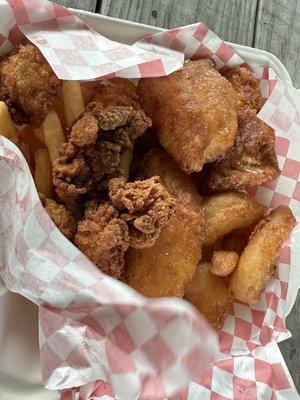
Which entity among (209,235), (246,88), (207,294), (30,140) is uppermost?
(246,88)

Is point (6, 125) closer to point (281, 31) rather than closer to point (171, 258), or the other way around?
point (171, 258)

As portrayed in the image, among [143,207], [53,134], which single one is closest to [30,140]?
[53,134]

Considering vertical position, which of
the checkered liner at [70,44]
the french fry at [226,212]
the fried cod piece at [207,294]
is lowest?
the fried cod piece at [207,294]

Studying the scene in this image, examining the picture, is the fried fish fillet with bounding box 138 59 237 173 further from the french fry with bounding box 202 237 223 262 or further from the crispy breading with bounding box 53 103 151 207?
the french fry with bounding box 202 237 223 262

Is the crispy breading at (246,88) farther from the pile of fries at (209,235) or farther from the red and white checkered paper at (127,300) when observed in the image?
the pile of fries at (209,235)

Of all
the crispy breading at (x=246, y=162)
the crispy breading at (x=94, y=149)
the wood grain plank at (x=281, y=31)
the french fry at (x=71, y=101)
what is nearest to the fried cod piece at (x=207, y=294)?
the crispy breading at (x=246, y=162)

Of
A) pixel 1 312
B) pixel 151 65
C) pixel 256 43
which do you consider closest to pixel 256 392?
pixel 1 312

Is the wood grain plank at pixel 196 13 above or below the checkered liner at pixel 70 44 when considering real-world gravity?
below

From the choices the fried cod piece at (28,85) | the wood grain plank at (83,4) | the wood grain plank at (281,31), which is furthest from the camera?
the wood grain plank at (281,31)
